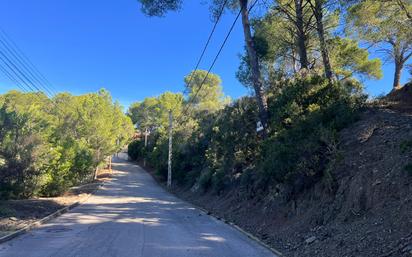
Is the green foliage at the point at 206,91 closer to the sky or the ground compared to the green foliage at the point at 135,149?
Result: closer to the sky

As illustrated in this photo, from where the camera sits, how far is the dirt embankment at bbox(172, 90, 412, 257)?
7582mm

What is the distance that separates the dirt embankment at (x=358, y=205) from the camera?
7582 mm

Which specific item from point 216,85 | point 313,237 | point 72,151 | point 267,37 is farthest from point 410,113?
point 216,85

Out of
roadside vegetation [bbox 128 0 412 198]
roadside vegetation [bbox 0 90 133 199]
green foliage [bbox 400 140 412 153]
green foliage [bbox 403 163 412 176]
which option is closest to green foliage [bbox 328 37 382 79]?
roadside vegetation [bbox 128 0 412 198]

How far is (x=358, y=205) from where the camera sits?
906 centimetres

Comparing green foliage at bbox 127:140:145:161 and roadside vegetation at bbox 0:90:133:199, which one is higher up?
green foliage at bbox 127:140:145:161

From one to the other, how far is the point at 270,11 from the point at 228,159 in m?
8.71

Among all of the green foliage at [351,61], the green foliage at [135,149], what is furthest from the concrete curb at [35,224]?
the green foliage at [135,149]

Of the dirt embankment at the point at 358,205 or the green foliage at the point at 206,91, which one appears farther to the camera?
the green foliage at the point at 206,91

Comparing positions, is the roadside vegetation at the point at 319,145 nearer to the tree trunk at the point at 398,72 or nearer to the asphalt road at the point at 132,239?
the tree trunk at the point at 398,72

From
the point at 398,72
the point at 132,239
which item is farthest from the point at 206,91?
the point at 132,239

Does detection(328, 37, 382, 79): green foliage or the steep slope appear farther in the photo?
detection(328, 37, 382, 79): green foliage

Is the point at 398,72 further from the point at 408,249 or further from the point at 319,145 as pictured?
the point at 408,249

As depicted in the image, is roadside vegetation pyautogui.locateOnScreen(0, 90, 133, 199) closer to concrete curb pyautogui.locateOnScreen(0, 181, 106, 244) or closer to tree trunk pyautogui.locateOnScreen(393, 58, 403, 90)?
concrete curb pyautogui.locateOnScreen(0, 181, 106, 244)
